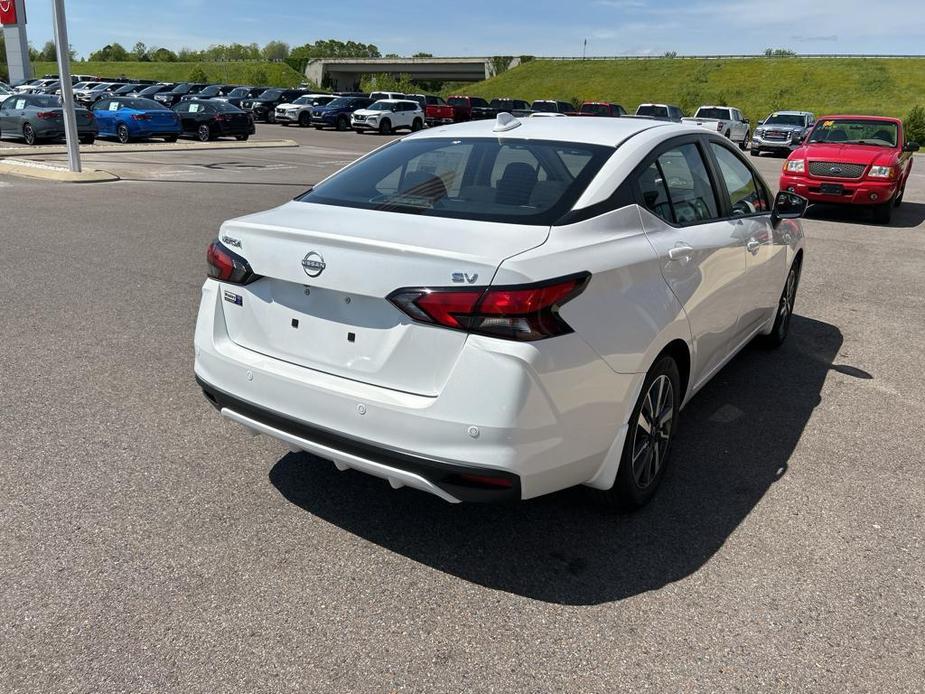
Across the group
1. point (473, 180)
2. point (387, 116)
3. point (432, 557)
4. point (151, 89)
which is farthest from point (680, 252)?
point (151, 89)

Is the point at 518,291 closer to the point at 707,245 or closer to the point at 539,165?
the point at 539,165

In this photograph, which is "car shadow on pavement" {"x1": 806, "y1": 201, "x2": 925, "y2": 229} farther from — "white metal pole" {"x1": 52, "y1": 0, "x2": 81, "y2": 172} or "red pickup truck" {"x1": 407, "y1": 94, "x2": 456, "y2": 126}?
"red pickup truck" {"x1": 407, "y1": 94, "x2": 456, "y2": 126}

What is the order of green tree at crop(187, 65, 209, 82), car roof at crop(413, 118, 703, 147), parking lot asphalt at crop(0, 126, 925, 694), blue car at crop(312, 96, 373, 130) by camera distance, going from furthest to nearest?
green tree at crop(187, 65, 209, 82) → blue car at crop(312, 96, 373, 130) → car roof at crop(413, 118, 703, 147) → parking lot asphalt at crop(0, 126, 925, 694)

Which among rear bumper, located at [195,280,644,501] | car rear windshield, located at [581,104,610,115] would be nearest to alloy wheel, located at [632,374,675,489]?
rear bumper, located at [195,280,644,501]

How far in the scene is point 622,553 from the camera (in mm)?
3279

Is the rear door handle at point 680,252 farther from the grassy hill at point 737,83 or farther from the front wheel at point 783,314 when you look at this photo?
the grassy hill at point 737,83

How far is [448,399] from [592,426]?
2.03ft

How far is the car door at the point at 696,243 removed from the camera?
356cm

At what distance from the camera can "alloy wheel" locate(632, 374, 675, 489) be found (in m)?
3.45

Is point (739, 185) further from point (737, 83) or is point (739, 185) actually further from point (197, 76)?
point (197, 76)

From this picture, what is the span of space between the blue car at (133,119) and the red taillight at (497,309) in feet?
86.8

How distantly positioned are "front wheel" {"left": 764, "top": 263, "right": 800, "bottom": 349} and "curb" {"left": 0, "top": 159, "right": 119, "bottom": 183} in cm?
1374

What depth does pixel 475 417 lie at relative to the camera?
2.71 meters

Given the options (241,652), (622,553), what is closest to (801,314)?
(622,553)
